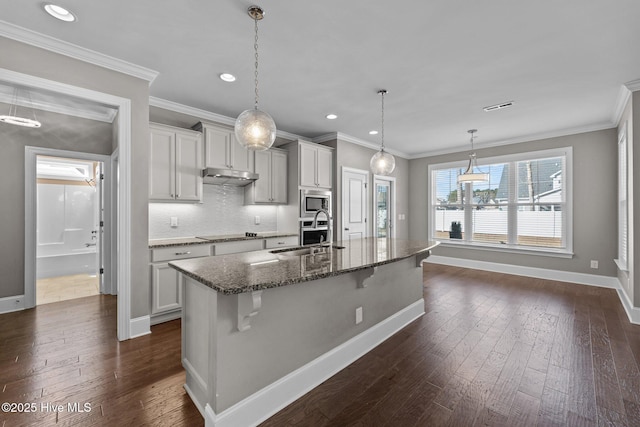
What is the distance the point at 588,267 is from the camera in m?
4.81

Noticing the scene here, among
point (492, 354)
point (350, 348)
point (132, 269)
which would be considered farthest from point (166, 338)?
point (492, 354)

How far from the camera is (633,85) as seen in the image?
315 cm

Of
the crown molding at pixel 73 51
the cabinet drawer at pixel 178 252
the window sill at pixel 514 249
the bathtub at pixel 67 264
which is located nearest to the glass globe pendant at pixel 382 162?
the cabinet drawer at pixel 178 252

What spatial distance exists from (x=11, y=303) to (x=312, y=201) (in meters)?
4.15

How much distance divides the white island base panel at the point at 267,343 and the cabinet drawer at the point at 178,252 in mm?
1384

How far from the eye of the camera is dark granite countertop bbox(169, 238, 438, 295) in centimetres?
141

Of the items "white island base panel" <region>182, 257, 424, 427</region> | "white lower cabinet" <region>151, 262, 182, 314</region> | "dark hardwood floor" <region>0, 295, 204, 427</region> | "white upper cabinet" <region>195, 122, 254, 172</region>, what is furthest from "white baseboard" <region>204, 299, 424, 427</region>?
"white upper cabinet" <region>195, 122, 254, 172</region>

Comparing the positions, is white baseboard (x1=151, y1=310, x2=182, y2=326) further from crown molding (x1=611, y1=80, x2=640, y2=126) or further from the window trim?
crown molding (x1=611, y1=80, x2=640, y2=126)

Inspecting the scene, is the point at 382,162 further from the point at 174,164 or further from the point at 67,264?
the point at 67,264

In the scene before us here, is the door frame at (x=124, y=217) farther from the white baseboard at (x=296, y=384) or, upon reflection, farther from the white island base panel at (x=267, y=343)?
the white baseboard at (x=296, y=384)

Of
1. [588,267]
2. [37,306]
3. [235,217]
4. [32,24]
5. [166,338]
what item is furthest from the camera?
[588,267]

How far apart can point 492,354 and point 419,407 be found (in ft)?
3.68

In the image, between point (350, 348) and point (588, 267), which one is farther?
point (588, 267)

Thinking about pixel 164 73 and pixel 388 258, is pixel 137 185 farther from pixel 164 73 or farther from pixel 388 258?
pixel 388 258
